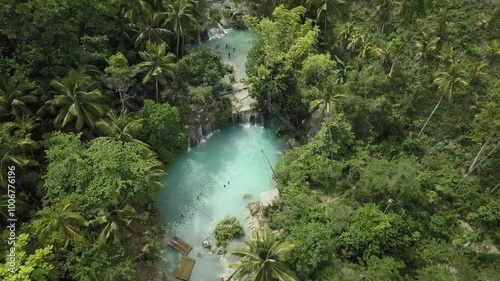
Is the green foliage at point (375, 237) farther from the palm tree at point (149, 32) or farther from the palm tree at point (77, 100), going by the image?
the palm tree at point (149, 32)

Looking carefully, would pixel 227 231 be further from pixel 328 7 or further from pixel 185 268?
pixel 328 7

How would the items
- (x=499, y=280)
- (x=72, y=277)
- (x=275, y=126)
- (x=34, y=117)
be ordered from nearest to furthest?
(x=72, y=277)
(x=499, y=280)
(x=34, y=117)
(x=275, y=126)

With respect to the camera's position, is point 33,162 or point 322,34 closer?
point 33,162

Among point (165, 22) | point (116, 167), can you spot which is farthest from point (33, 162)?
point (165, 22)

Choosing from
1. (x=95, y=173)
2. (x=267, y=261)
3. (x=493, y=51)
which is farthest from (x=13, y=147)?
(x=493, y=51)

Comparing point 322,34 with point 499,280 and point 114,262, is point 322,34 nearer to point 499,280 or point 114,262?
point 499,280

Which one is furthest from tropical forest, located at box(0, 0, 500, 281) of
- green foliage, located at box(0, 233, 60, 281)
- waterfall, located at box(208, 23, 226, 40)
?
waterfall, located at box(208, 23, 226, 40)

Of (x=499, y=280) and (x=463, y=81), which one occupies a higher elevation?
(x=463, y=81)
